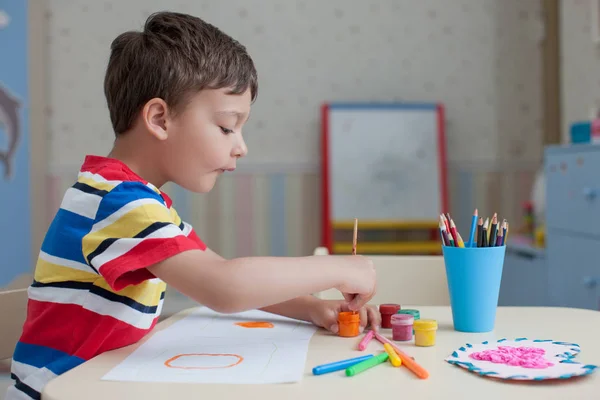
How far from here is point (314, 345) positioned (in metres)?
0.90

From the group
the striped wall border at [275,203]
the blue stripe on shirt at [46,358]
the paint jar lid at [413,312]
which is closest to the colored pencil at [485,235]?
the paint jar lid at [413,312]

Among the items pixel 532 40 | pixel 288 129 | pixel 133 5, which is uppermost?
pixel 133 5

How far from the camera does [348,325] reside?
3.14 feet

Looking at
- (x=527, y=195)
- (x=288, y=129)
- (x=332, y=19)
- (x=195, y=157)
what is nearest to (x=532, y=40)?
(x=527, y=195)

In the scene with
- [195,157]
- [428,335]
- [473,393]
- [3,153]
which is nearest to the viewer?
[473,393]

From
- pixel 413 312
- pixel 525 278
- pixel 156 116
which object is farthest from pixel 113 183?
pixel 525 278

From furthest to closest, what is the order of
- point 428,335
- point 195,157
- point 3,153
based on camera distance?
point 3,153 → point 195,157 → point 428,335

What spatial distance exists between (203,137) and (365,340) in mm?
372

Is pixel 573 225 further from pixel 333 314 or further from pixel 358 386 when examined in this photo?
pixel 358 386

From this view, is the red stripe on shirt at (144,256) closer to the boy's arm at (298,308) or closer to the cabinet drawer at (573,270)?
the boy's arm at (298,308)

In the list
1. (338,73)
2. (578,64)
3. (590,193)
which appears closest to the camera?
(590,193)

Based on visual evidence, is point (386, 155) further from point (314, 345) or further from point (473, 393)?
point (473, 393)

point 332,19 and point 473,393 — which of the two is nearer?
point 473,393

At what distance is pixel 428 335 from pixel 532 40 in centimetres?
290
